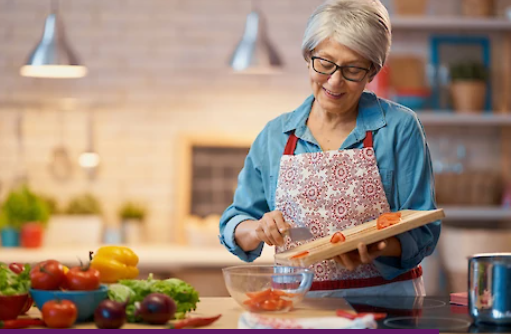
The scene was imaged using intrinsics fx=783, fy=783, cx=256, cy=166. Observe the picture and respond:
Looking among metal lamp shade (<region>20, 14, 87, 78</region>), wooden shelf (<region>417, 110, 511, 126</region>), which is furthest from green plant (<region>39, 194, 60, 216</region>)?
wooden shelf (<region>417, 110, 511, 126</region>)

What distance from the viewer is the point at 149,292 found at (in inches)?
80.7

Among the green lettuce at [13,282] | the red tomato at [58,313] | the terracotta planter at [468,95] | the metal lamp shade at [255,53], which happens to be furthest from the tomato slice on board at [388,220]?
the terracotta planter at [468,95]

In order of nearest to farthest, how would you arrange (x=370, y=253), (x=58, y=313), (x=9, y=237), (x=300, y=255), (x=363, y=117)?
1. (x=58, y=313)
2. (x=300, y=255)
3. (x=370, y=253)
4. (x=363, y=117)
5. (x=9, y=237)

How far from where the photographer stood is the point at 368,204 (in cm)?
247

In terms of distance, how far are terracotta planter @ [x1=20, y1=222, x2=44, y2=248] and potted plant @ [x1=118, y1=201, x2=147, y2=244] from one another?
596mm

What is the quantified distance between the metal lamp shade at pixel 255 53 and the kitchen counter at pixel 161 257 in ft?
3.66

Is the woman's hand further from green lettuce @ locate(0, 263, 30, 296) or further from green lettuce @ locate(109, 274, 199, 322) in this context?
green lettuce @ locate(0, 263, 30, 296)

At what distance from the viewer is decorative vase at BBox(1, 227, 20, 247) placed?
5.05 m

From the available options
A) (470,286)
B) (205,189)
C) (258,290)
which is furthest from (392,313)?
(205,189)

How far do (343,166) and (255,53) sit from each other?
2.08m

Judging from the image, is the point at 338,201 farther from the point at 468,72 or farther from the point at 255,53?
the point at 468,72

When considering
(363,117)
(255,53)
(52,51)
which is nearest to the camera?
(363,117)

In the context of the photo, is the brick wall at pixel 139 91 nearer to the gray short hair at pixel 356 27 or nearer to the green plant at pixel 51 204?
the green plant at pixel 51 204

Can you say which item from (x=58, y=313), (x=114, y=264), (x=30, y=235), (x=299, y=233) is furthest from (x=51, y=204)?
(x=58, y=313)
